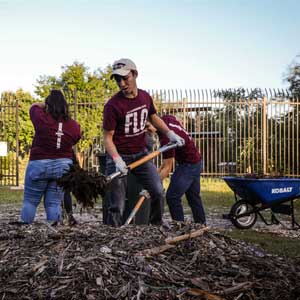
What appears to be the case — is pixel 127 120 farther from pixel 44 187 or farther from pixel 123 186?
pixel 44 187

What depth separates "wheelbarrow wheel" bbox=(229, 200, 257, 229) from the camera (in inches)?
310

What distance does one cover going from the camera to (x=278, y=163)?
16094 mm

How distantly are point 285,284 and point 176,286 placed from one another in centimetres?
58

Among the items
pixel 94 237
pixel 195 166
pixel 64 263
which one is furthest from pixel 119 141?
pixel 64 263

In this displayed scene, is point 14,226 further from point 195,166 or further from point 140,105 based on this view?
point 195,166

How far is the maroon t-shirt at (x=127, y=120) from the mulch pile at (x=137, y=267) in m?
1.73

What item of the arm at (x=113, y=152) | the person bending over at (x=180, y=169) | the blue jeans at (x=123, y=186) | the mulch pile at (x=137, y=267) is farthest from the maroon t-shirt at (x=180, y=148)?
the mulch pile at (x=137, y=267)

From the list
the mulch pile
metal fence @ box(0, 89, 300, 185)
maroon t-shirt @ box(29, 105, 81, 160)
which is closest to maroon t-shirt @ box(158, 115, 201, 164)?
maroon t-shirt @ box(29, 105, 81, 160)

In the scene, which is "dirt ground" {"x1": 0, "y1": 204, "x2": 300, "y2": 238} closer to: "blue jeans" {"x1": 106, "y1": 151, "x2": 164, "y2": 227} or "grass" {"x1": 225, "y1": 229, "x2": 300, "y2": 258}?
"grass" {"x1": 225, "y1": 229, "x2": 300, "y2": 258}

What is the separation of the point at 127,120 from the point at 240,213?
349 cm

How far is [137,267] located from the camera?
2754 mm

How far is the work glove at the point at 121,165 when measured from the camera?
4707 millimetres

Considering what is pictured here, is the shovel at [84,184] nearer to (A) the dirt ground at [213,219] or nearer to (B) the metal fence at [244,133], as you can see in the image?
(A) the dirt ground at [213,219]

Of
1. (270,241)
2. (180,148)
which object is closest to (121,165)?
(180,148)
